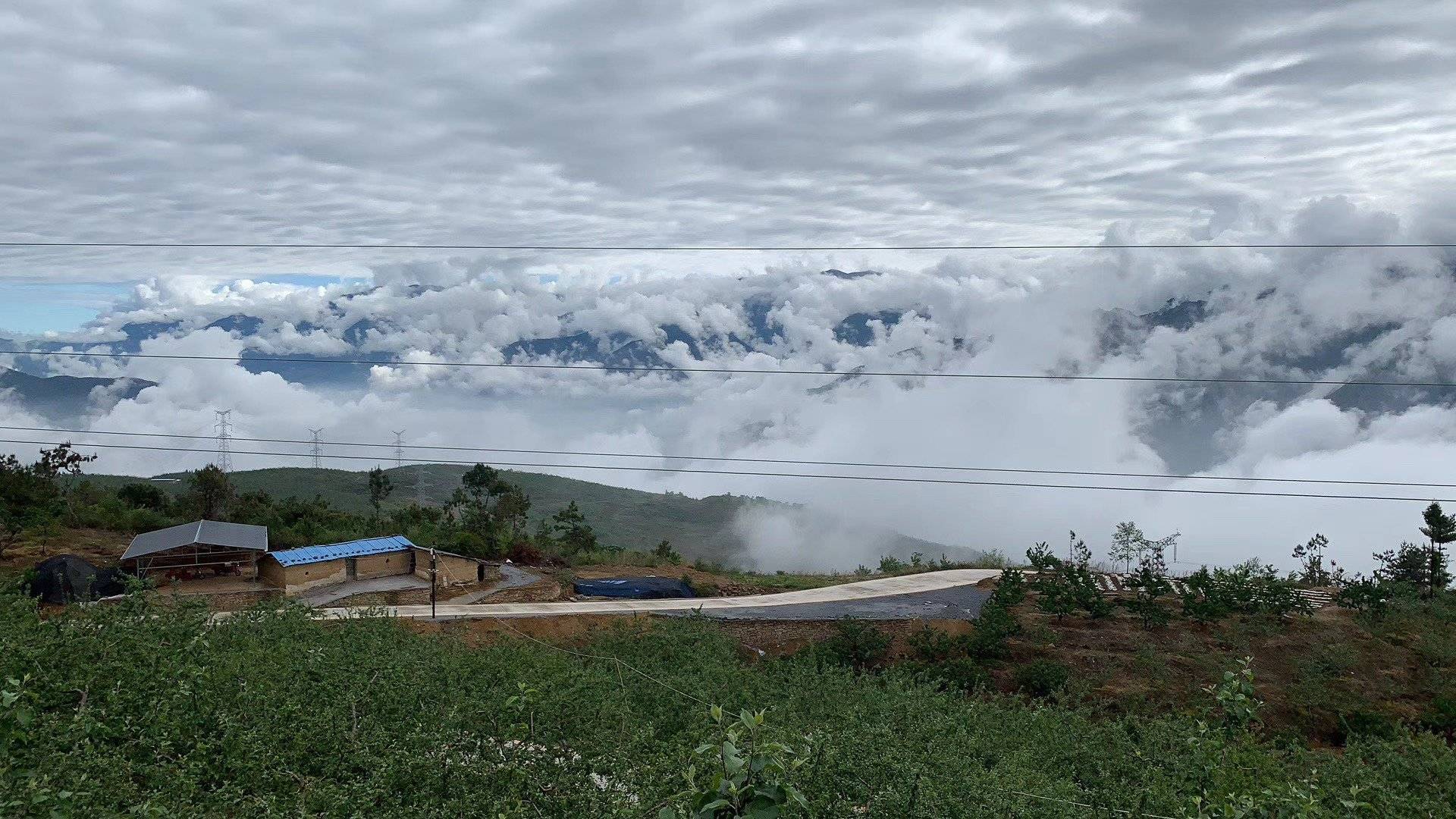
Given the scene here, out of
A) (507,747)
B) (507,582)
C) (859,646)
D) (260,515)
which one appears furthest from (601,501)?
(507,747)

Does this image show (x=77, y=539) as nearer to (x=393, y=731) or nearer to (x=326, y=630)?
(x=326, y=630)

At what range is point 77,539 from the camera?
4144 cm

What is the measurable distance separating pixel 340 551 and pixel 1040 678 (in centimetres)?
2473

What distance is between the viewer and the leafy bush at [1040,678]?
2264cm

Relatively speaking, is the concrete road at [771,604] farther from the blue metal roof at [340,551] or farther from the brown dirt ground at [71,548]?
the brown dirt ground at [71,548]

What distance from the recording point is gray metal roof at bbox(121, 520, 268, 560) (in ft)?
109

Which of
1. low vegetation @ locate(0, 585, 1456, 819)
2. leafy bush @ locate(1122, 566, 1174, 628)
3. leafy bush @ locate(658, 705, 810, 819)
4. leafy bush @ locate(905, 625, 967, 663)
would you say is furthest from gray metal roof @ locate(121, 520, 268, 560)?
leafy bush @ locate(658, 705, 810, 819)

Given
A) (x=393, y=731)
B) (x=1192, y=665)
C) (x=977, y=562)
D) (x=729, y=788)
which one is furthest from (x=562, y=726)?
(x=977, y=562)

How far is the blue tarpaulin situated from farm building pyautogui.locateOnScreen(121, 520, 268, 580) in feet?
37.6

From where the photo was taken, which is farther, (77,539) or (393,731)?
(77,539)

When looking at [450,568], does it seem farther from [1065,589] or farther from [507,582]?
[1065,589]

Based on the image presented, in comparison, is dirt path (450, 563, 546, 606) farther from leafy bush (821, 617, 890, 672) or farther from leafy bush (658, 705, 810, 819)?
leafy bush (658, 705, 810, 819)

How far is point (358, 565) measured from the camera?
116 ft

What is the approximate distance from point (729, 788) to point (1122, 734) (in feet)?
35.9
